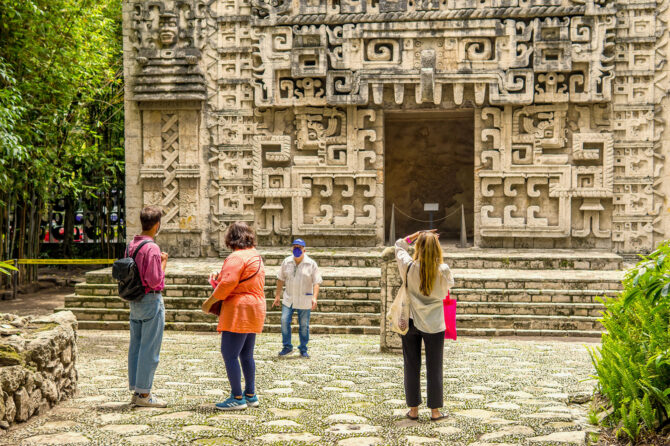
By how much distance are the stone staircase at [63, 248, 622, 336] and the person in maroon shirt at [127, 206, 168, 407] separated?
4465mm

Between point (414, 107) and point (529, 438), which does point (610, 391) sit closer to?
point (529, 438)

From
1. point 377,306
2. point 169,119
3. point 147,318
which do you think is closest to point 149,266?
point 147,318

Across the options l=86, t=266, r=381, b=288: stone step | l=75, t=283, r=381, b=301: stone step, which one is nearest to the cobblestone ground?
l=75, t=283, r=381, b=301: stone step

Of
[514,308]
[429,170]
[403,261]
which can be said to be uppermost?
[429,170]

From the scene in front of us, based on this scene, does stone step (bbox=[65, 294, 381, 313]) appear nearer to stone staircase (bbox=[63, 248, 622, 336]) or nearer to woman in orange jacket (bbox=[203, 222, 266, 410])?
stone staircase (bbox=[63, 248, 622, 336])

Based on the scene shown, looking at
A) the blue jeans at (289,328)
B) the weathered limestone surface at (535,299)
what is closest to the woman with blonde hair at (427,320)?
the blue jeans at (289,328)

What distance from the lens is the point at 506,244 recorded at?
12.9 metres

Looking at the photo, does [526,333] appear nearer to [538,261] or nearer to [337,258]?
[538,261]

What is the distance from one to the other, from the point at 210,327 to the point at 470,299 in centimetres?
381

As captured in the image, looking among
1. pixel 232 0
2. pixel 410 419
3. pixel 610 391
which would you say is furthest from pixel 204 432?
pixel 232 0

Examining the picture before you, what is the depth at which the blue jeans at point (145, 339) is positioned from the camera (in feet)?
17.3

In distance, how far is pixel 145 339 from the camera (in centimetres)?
530

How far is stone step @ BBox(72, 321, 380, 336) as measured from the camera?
9.80 m

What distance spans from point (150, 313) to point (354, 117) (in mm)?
8319
